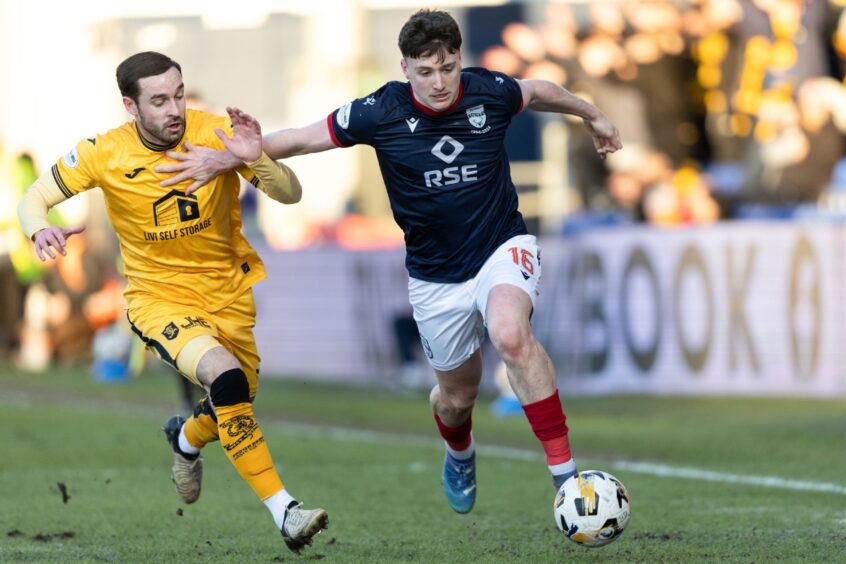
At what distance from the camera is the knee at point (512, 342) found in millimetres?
7262

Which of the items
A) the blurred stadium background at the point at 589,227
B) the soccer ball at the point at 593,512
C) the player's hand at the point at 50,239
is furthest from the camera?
the blurred stadium background at the point at 589,227

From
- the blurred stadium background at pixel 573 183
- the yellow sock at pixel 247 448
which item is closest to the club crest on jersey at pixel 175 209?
the yellow sock at pixel 247 448

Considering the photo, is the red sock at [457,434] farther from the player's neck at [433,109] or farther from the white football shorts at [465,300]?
the player's neck at [433,109]

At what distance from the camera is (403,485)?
33.7 feet

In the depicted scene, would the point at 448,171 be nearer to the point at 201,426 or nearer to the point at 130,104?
the point at 130,104

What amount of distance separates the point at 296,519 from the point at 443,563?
0.63 metres

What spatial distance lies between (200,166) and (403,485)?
3.30 m

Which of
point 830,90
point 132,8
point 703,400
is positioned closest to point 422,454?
point 703,400

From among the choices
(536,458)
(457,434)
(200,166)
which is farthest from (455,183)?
(536,458)

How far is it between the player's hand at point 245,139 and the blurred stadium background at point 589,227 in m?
1.83

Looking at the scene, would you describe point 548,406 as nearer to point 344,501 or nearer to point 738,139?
point 344,501

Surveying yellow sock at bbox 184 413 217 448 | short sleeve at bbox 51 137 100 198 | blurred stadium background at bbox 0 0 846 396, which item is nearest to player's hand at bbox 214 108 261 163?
short sleeve at bbox 51 137 100 198

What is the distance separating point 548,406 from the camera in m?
7.25

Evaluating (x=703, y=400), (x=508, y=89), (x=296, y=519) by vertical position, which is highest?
(x=508, y=89)
